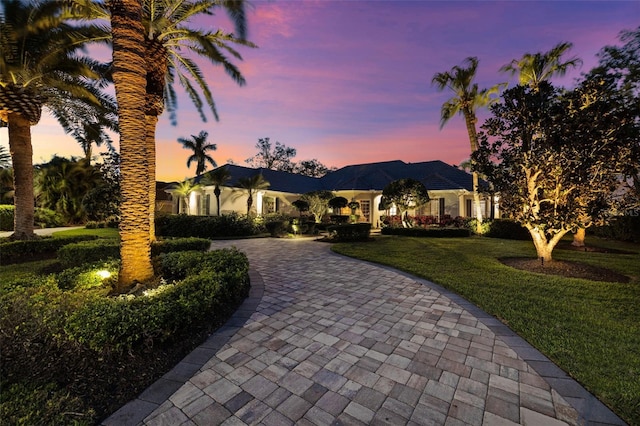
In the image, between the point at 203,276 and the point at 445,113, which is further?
the point at 445,113

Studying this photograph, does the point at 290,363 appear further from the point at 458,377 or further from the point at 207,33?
the point at 207,33

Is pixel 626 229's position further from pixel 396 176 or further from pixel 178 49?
pixel 178 49

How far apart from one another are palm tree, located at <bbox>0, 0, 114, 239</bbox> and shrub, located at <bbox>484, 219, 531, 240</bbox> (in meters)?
20.6

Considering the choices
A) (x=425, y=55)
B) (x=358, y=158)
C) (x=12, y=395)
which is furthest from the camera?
(x=358, y=158)

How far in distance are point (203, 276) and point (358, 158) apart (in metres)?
26.0

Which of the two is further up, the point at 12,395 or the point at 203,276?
the point at 203,276

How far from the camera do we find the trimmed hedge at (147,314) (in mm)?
3018

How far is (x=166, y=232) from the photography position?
17.0m

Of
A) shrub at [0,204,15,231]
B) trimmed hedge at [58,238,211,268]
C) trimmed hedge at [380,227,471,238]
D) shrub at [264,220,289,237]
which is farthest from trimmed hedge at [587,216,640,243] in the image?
shrub at [0,204,15,231]

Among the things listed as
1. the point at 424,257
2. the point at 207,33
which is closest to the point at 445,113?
the point at 424,257

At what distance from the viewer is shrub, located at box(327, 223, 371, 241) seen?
577 inches

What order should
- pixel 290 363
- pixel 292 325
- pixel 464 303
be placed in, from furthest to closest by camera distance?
pixel 464 303 < pixel 292 325 < pixel 290 363

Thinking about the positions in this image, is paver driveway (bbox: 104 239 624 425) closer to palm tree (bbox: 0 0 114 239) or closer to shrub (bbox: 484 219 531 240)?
palm tree (bbox: 0 0 114 239)

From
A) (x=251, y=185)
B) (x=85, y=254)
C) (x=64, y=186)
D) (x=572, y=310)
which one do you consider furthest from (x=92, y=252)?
(x=64, y=186)
